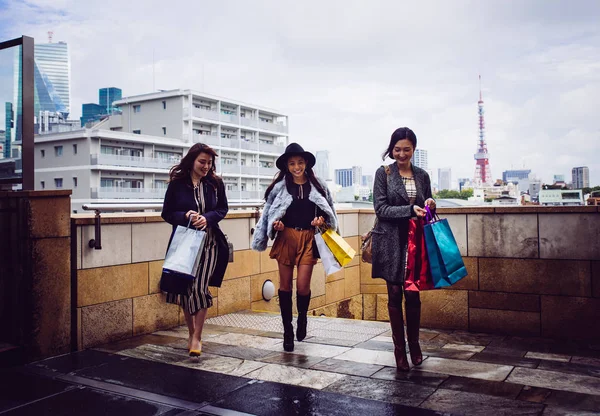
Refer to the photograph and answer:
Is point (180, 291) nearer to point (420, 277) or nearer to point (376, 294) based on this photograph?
point (420, 277)

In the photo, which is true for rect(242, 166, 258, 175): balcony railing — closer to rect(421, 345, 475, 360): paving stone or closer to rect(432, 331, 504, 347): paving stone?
rect(432, 331, 504, 347): paving stone

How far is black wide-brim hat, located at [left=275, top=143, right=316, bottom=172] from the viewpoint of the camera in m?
5.21

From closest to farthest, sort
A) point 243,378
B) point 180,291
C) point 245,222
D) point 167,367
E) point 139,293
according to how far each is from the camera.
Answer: point 243,378
point 167,367
point 180,291
point 139,293
point 245,222

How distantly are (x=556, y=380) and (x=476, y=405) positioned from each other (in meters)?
0.95

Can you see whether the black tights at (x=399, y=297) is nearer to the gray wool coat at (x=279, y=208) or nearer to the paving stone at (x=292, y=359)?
the paving stone at (x=292, y=359)

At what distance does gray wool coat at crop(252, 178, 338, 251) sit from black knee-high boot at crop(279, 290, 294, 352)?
52 cm

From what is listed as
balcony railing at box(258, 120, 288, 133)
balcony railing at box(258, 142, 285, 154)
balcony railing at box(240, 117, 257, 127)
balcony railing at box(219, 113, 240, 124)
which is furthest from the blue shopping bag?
balcony railing at box(258, 120, 288, 133)

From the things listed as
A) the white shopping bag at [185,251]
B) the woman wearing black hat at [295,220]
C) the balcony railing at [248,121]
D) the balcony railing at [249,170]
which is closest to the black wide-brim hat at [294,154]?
the woman wearing black hat at [295,220]

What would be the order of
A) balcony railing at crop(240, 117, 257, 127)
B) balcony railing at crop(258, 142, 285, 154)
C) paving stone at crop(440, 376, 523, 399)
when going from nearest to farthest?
paving stone at crop(440, 376, 523, 399)
balcony railing at crop(240, 117, 257, 127)
balcony railing at crop(258, 142, 285, 154)

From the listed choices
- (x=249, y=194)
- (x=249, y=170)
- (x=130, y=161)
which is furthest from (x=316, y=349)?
(x=249, y=170)

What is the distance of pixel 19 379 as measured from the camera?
425 centimetres

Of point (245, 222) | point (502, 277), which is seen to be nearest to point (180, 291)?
point (245, 222)

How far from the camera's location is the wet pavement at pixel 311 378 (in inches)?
138

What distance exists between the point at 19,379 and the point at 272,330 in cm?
261
